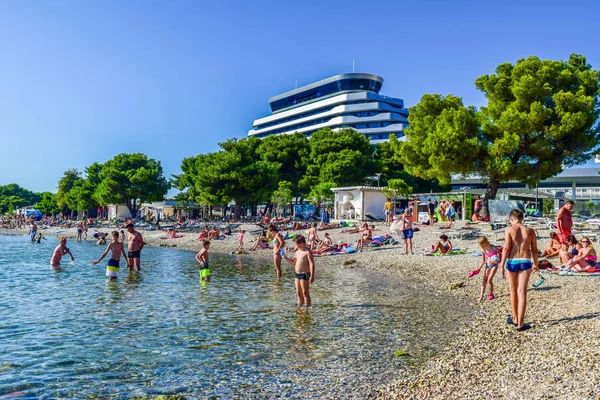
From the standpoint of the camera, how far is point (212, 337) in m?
7.96

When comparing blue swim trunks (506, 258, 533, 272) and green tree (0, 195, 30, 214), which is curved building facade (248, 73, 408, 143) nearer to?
green tree (0, 195, 30, 214)

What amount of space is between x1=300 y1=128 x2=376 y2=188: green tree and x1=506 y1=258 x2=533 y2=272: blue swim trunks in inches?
1646

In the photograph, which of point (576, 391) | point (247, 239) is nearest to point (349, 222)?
point (247, 239)

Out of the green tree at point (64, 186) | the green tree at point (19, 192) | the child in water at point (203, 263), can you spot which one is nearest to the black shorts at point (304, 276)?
the child in water at point (203, 263)

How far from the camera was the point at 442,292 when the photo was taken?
12281 mm

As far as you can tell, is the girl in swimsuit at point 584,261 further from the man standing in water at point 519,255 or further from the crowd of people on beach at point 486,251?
the man standing in water at point 519,255

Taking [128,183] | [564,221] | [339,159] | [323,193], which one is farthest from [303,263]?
[128,183]

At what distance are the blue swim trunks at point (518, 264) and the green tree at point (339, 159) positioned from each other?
137ft

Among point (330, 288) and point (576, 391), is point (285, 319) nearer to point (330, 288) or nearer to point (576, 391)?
point (330, 288)

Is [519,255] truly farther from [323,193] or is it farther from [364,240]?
[323,193]

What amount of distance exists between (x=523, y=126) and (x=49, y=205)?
79.0m

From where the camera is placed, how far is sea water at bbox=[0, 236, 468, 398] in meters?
5.80

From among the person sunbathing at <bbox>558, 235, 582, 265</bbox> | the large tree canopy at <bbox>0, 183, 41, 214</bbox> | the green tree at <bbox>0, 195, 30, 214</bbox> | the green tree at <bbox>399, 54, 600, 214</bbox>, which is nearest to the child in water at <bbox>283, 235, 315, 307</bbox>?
the person sunbathing at <bbox>558, 235, 582, 265</bbox>

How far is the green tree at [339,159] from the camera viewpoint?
4956 centimetres
